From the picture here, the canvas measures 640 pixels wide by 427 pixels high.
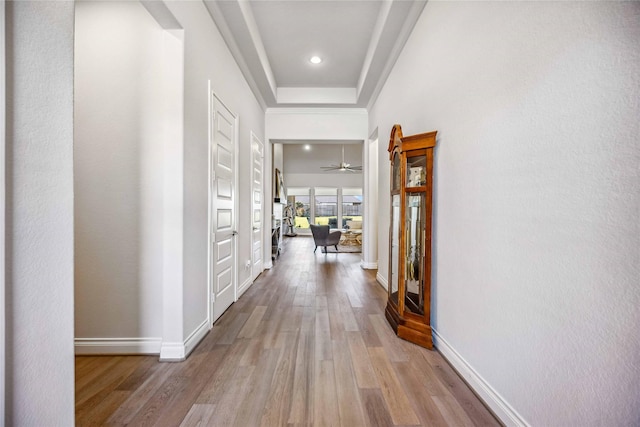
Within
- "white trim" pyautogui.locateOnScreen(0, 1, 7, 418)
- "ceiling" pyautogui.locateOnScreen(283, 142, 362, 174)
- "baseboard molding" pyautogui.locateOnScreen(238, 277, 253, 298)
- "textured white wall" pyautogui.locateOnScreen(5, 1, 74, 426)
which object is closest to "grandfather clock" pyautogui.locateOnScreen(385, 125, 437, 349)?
"baseboard molding" pyautogui.locateOnScreen(238, 277, 253, 298)

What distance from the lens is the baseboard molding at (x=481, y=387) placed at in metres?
1.43

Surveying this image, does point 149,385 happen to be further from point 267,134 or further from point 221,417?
point 267,134

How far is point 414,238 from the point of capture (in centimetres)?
249

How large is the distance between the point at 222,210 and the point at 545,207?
2637 millimetres

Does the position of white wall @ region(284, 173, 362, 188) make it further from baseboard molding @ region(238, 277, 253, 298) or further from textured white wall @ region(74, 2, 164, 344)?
textured white wall @ region(74, 2, 164, 344)

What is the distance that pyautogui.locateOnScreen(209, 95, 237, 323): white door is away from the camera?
271 cm

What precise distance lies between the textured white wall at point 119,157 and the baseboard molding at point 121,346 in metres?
0.08

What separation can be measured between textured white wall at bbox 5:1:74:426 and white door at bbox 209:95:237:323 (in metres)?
1.61

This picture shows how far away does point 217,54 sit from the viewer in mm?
2812

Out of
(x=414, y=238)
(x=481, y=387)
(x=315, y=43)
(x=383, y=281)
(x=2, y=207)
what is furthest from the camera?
(x=383, y=281)

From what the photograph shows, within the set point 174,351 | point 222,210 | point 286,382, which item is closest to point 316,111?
point 222,210

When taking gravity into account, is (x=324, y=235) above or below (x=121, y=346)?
above

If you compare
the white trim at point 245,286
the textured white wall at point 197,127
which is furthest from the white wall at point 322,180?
Result: the textured white wall at point 197,127

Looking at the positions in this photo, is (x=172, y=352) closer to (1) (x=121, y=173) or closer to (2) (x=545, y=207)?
(1) (x=121, y=173)
